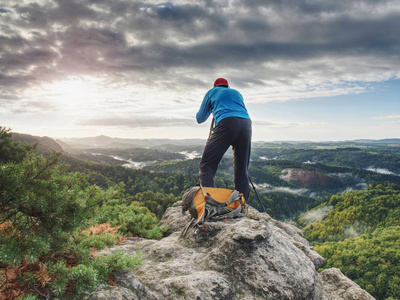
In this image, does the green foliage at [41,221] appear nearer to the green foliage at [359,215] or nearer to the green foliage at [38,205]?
the green foliage at [38,205]

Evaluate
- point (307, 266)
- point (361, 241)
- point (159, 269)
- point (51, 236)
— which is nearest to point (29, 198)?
point (51, 236)

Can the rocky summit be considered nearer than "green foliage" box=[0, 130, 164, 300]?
No

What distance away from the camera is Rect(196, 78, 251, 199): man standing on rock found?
5.81 m

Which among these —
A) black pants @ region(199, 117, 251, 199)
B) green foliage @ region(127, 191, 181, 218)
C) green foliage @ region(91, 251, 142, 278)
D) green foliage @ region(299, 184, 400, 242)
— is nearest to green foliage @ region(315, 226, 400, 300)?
green foliage @ region(299, 184, 400, 242)

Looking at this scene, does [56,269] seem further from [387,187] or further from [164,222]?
[387,187]

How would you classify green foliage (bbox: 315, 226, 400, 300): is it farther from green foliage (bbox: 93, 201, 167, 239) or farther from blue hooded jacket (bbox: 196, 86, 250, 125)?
blue hooded jacket (bbox: 196, 86, 250, 125)

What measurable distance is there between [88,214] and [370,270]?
102 metres

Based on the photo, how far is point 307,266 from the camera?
15.6 ft

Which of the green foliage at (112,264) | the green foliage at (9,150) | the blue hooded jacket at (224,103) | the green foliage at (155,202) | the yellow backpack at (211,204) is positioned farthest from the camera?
the green foliage at (155,202)

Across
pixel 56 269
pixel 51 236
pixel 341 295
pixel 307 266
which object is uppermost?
pixel 51 236

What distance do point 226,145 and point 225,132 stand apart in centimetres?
38

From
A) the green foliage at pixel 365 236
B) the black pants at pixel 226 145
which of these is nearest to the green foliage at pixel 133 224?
the black pants at pixel 226 145

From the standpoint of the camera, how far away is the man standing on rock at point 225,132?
5807 mm

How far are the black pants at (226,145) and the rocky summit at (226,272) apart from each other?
4.74ft
